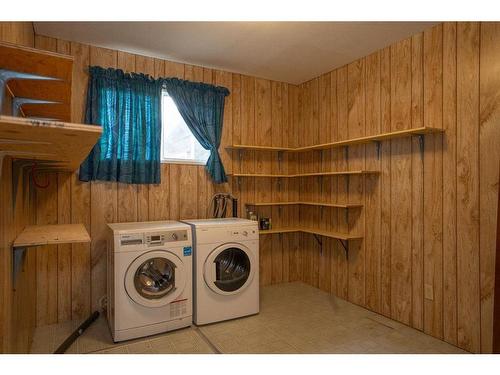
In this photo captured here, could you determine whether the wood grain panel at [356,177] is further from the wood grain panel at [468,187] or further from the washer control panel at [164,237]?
the washer control panel at [164,237]

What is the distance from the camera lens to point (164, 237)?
2680 millimetres

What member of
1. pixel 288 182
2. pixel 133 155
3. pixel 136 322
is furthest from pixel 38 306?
pixel 288 182

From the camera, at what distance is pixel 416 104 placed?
279 cm

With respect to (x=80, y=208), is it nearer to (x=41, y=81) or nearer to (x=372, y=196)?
(x=41, y=81)

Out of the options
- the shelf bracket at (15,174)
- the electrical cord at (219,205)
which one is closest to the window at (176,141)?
the electrical cord at (219,205)

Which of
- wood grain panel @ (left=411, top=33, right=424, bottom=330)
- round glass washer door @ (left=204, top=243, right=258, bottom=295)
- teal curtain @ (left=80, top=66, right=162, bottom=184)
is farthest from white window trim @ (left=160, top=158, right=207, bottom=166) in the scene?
wood grain panel @ (left=411, top=33, right=424, bottom=330)

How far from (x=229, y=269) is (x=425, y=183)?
6.10 feet

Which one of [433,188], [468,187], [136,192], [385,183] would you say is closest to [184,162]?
[136,192]

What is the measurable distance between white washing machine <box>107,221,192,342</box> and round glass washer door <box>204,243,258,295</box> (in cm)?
19

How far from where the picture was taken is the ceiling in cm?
269

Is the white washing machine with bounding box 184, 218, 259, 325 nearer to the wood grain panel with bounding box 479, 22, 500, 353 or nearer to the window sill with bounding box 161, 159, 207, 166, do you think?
the window sill with bounding box 161, 159, 207, 166

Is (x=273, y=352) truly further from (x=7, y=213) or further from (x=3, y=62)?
(x=3, y=62)

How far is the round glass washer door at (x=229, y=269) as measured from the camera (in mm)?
2871

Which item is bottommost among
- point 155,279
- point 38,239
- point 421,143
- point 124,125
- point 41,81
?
point 155,279
